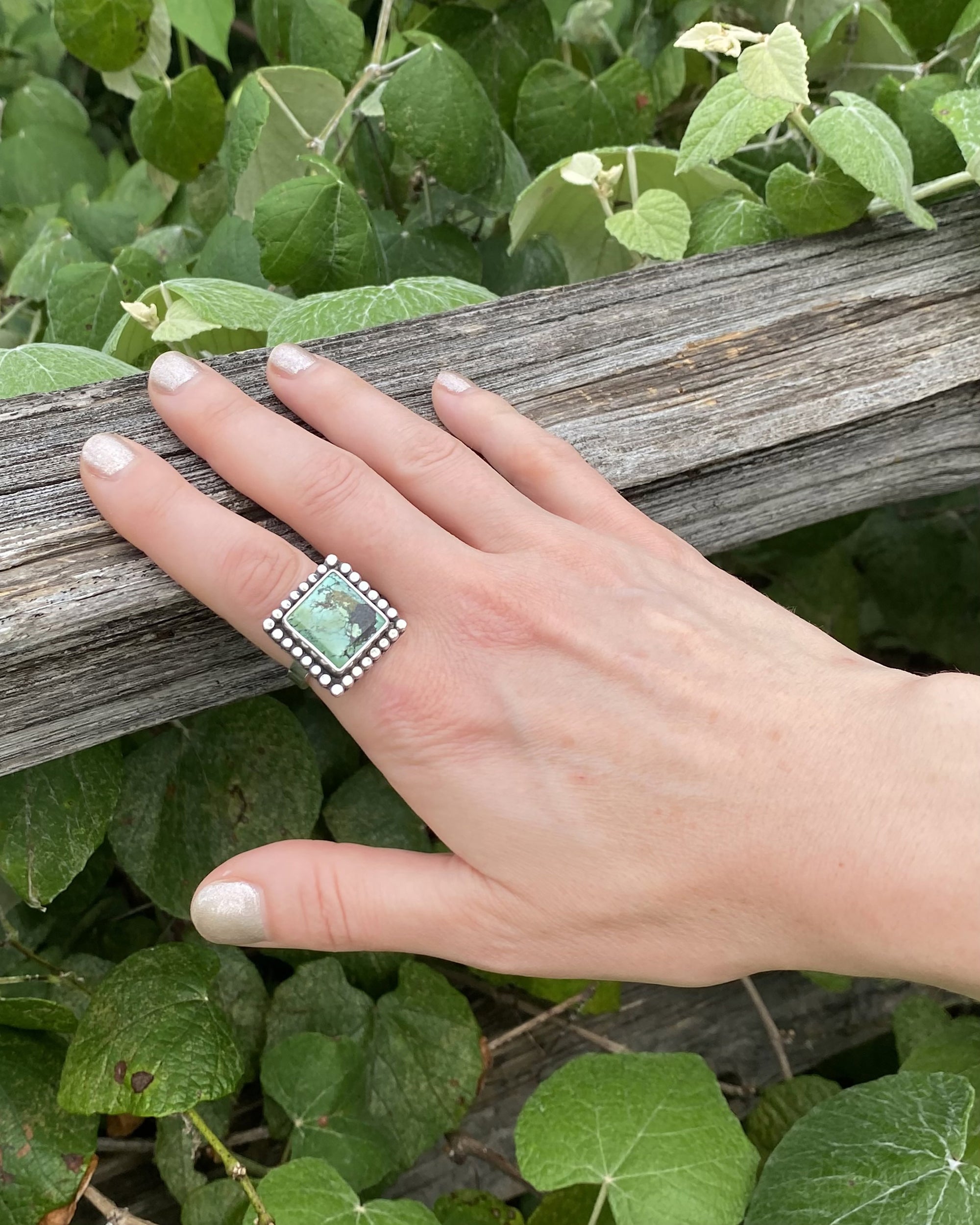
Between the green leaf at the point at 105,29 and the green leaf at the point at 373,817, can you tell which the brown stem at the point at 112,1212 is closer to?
the green leaf at the point at 373,817

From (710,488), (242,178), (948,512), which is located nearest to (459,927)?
(710,488)

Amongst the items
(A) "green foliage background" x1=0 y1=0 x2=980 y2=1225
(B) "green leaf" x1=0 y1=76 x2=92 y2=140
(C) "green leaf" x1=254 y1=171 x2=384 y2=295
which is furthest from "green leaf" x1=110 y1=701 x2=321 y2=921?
(B) "green leaf" x1=0 y1=76 x2=92 y2=140

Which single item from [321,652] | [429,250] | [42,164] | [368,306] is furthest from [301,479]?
[42,164]

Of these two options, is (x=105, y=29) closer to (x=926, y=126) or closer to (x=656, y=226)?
(x=656, y=226)

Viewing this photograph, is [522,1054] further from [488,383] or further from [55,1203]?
[488,383]

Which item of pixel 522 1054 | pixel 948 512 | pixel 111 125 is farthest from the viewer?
pixel 111 125
